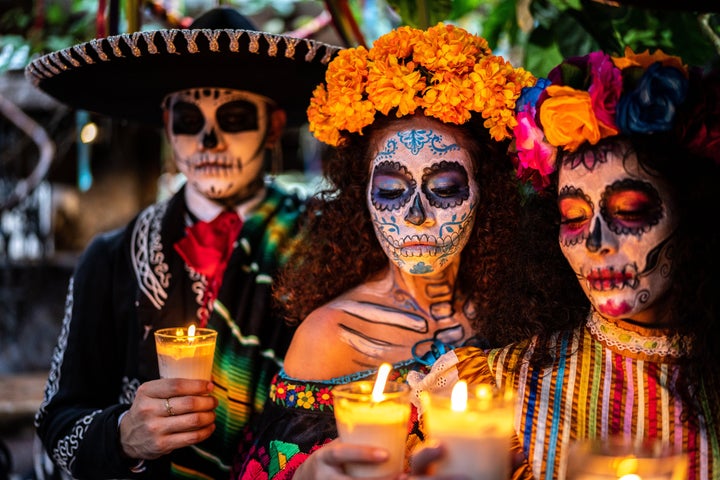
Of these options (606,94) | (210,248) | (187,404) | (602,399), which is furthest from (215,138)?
(602,399)

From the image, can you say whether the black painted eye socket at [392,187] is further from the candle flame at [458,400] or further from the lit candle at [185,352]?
the candle flame at [458,400]

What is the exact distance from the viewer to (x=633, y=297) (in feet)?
6.01

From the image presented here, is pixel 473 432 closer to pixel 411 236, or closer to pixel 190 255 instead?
→ pixel 411 236

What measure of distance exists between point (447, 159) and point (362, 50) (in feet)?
1.30

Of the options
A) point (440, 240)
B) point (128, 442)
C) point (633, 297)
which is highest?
point (440, 240)

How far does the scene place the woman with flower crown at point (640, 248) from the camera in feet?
5.95

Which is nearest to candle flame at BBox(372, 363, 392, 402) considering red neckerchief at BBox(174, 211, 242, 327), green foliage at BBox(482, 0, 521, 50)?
red neckerchief at BBox(174, 211, 242, 327)

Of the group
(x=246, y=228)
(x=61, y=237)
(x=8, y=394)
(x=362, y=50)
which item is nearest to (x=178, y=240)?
(x=246, y=228)

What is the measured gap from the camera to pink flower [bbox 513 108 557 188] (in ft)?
6.63

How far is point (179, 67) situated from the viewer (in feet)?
10.2

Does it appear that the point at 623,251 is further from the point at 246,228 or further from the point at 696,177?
the point at 246,228

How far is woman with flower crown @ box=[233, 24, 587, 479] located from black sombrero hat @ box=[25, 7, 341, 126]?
0.38 meters

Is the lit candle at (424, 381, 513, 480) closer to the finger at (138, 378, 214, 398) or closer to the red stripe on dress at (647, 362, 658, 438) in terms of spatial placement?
the red stripe on dress at (647, 362, 658, 438)

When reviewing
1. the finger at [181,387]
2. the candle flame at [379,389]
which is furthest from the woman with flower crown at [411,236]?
the candle flame at [379,389]
